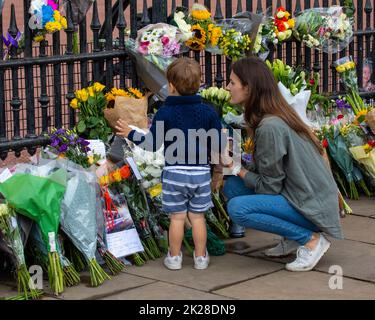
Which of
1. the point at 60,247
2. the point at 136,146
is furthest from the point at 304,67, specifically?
the point at 60,247

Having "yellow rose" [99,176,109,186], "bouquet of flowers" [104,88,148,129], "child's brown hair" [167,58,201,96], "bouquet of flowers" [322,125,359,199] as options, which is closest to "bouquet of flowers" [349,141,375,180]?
"bouquet of flowers" [322,125,359,199]

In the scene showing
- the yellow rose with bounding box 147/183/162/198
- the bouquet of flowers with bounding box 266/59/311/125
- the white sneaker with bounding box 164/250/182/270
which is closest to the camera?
the white sneaker with bounding box 164/250/182/270

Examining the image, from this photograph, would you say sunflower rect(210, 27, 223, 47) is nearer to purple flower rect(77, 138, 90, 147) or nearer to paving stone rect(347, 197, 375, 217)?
purple flower rect(77, 138, 90, 147)

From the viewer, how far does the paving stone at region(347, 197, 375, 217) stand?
6840 millimetres

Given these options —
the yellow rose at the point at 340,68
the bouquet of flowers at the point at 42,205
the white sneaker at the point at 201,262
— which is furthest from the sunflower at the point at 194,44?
the bouquet of flowers at the point at 42,205

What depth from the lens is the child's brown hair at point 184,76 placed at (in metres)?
5.37

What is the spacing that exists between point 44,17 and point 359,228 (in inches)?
99.4

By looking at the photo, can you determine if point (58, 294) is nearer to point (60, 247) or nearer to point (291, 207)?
point (60, 247)

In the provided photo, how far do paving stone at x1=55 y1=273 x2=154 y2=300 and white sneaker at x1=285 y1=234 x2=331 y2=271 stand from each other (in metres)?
0.84

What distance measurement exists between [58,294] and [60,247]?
0.30 meters

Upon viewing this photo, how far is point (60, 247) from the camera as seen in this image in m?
5.20

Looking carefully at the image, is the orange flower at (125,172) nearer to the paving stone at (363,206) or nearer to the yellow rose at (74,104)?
the yellow rose at (74,104)

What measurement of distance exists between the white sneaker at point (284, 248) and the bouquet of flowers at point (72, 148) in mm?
1202
